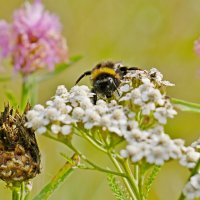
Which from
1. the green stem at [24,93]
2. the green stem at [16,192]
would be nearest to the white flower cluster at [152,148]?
the green stem at [16,192]

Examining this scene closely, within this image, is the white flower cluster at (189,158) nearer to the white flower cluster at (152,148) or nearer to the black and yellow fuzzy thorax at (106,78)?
the white flower cluster at (152,148)

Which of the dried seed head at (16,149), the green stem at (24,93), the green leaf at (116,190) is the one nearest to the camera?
the green leaf at (116,190)

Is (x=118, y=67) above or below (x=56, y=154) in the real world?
below

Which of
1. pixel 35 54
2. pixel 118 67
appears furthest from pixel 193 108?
pixel 35 54

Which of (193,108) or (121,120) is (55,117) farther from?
(193,108)

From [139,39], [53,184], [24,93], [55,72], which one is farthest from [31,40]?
[53,184]

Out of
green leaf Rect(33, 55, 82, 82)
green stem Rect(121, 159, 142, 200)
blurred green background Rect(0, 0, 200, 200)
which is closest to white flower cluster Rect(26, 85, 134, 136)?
green stem Rect(121, 159, 142, 200)
